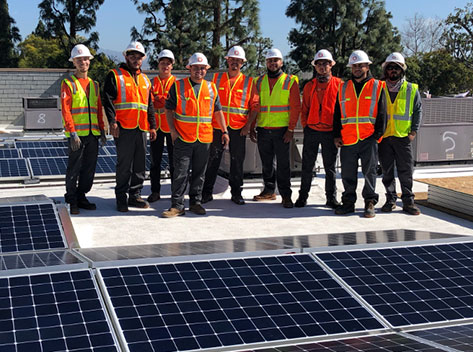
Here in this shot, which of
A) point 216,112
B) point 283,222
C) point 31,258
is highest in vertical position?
point 216,112

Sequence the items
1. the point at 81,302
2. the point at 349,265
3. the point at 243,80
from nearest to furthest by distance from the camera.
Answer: the point at 81,302 → the point at 349,265 → the point at 243,80

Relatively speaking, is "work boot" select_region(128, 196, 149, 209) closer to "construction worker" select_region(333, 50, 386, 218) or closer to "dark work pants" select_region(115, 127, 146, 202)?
"dark work pants" select_region(115, 127, 146, 202)

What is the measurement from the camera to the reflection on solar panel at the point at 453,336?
9.68ft

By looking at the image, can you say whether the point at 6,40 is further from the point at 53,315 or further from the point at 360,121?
the point at 53,315

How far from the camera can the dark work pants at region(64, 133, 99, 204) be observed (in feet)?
28.0

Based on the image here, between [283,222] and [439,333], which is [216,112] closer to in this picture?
[283,222]

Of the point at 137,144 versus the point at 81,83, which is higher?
the point at 81,83

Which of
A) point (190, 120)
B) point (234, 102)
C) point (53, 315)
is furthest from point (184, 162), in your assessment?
point (53, 315)

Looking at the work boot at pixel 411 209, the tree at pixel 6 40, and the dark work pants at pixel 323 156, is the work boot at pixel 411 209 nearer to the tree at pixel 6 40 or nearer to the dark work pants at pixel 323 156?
the dark work pants at pixel 323 156

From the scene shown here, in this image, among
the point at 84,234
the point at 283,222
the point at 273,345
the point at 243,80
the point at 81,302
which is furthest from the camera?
the point at 243,80

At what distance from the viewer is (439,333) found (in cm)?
328

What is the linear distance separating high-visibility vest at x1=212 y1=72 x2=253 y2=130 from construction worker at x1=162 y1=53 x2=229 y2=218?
564 mm

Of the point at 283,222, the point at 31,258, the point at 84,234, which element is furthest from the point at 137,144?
the point at 31,258

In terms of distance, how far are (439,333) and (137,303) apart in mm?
1544
